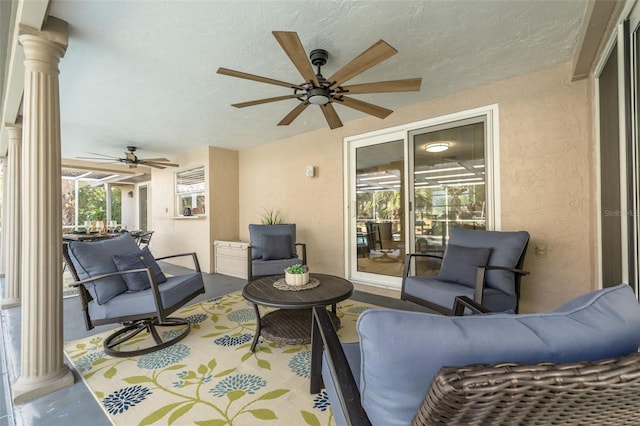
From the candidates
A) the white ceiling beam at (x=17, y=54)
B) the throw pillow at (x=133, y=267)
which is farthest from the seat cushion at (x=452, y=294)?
the white ceiling beam at (x=17, y=54)

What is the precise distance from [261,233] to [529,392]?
12.9 feet

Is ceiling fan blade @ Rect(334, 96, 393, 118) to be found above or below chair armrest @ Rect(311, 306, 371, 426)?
above

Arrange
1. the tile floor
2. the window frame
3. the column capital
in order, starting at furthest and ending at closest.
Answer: the window frame < the column capital < the tile floor

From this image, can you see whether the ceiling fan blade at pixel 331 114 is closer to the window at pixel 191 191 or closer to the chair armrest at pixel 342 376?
the chair armrest at pixel 342 376

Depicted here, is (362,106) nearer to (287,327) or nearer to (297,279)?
(297,279)

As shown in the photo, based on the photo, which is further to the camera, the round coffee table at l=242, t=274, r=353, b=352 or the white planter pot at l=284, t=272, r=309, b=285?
the white planter pot at l=284, t=272, r=309, b=285

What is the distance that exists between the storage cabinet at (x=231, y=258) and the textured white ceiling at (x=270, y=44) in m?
2.33

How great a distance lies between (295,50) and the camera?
1.74 metres

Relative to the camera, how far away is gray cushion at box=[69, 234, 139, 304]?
222 centimetres

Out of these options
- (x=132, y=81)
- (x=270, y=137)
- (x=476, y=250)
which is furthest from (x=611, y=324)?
(x=270, y=137)

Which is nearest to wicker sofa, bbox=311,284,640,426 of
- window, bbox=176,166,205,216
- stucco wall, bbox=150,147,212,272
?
stucco wall, bbox=150,147,212,272

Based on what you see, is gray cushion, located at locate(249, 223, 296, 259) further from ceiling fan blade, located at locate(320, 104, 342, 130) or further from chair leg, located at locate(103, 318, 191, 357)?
ceiling fan blade, located at locate(320, 104, 342, 130)

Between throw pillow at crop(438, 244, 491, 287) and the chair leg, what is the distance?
8.35ft

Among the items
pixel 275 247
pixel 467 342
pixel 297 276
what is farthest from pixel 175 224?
pixel 467 342
